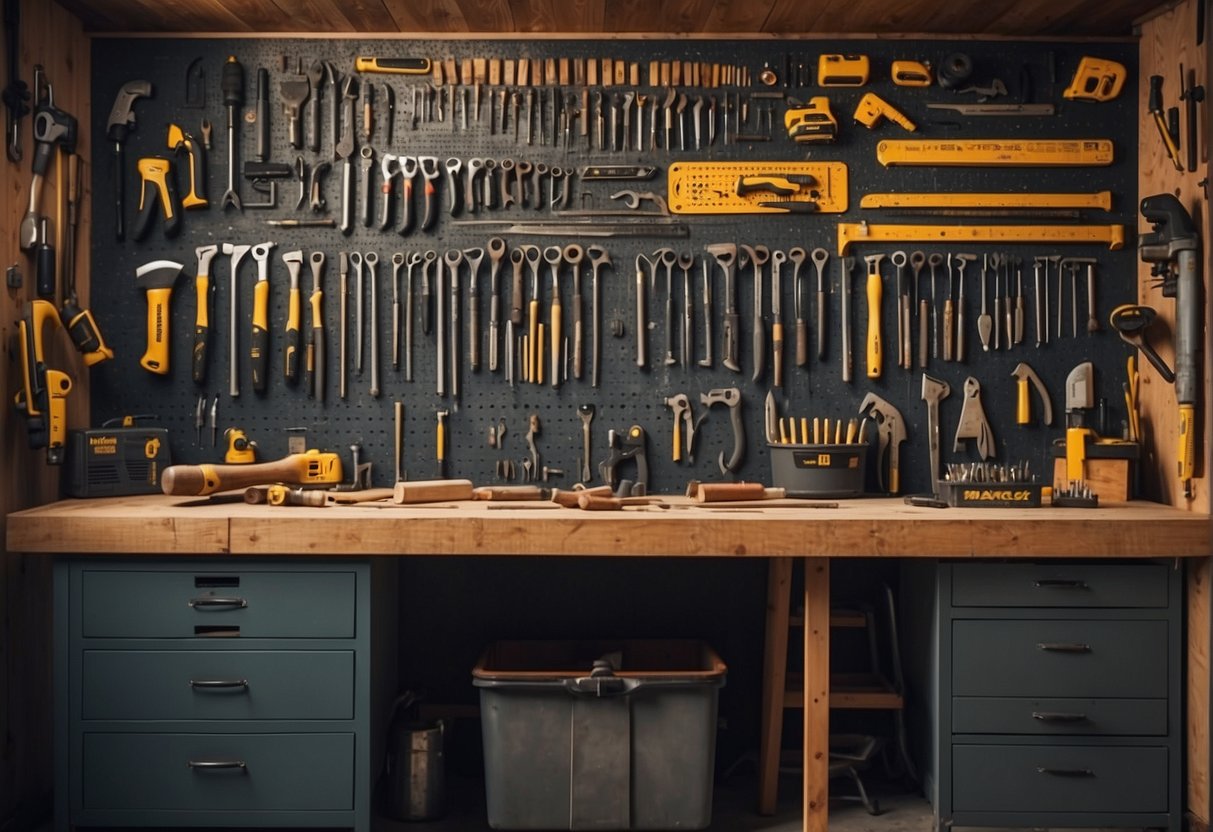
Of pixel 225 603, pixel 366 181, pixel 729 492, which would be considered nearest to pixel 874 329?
pixel 729 492

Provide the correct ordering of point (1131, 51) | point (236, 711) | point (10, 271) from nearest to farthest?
point (236, 711)
point (10, 271)
point (1131, 51)

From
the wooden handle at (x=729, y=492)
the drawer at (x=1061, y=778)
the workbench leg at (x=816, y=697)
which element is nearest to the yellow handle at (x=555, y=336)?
the wooden handle at (x=729, y=492)

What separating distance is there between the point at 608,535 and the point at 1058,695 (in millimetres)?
1252

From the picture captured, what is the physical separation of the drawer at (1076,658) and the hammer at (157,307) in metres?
2.63

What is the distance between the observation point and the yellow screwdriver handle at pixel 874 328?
3506 mm

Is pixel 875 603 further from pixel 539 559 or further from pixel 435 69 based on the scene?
pixel 435 69

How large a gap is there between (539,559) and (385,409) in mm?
707

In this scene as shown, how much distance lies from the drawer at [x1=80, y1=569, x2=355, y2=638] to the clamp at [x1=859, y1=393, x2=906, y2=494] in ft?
5.74

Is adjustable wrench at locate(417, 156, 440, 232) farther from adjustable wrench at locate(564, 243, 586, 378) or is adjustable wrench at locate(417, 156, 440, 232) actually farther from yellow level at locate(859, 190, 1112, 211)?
yellow level at locate(859, 190, 1112, 211)

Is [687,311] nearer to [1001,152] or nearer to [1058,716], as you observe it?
[1001,152]

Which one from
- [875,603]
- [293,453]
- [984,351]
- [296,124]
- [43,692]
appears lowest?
[43,692]

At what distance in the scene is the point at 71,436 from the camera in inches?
127

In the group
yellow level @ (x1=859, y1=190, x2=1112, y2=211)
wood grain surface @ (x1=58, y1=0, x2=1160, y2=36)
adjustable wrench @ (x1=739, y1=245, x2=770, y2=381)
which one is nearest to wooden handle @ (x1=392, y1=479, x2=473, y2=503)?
adjustable wrench @ (x1=739, y1=245, x2=770, y2=381)

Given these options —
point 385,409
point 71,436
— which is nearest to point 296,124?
point 385,409
